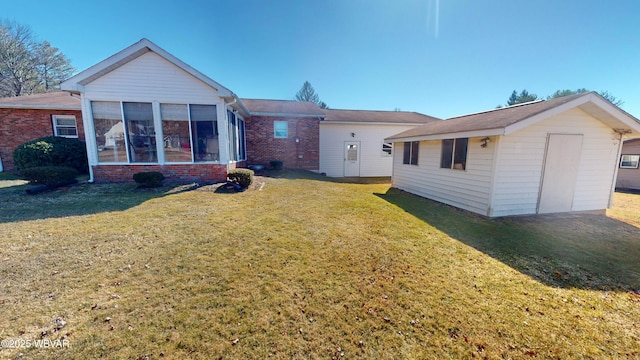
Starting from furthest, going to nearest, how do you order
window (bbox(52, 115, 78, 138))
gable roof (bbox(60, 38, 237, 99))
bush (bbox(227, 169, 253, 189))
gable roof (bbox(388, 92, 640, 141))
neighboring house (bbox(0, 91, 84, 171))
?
window (bbox(52, 115, 78, 138)), neighboring house (bbox(0, 91, 84, 171)), bush (bbox(227, 169, 253, 189)), gable roof (bbox(60, 38, 237, 99)), gable roof (bbox(388, 92, 640, 141))

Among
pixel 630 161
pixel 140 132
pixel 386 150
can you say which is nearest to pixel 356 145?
pixel 386 150

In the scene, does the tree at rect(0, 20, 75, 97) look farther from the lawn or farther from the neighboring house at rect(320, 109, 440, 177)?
the lawn

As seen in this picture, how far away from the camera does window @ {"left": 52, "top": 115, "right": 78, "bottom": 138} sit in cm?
1131

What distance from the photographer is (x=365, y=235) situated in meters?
4.84

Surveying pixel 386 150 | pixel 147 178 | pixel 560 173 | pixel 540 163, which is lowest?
pixel 147 178

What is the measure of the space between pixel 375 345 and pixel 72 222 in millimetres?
6804

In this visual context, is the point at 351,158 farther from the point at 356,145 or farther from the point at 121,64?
the point at 121,64

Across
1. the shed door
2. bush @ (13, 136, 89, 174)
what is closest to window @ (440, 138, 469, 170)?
the shed door

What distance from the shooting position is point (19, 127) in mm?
10898

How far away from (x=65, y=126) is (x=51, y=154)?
13.9ft

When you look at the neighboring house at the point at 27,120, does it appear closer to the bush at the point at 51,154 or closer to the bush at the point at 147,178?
the bush at the point at 51,154

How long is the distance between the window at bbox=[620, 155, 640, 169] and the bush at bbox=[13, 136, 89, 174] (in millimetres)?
29046

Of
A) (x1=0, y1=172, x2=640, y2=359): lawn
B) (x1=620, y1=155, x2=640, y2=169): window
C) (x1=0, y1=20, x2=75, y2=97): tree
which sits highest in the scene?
(x1=0, y1=20, x2=75, y2=97): tree

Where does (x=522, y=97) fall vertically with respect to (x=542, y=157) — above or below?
above
